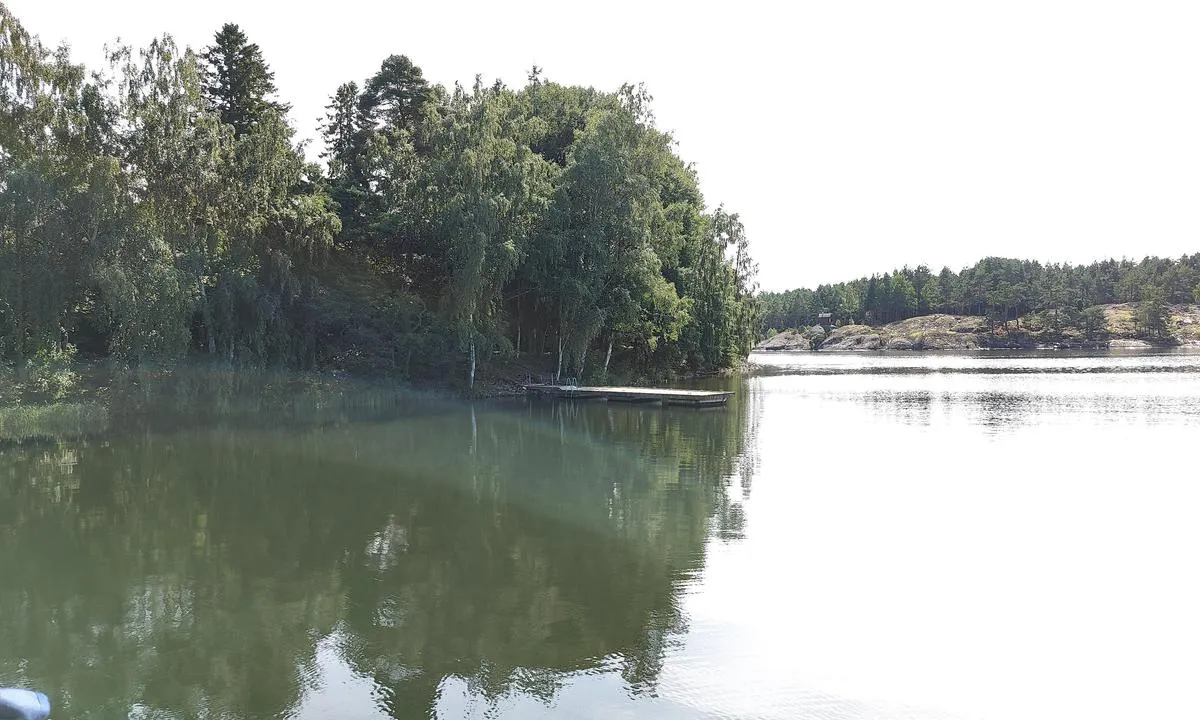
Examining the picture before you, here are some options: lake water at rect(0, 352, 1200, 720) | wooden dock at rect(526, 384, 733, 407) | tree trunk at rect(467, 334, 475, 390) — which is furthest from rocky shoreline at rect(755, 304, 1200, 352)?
lake water at rect(0, 352, 1200, 720)

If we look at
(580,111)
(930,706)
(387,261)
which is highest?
(580,111)

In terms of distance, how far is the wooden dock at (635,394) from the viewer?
40688 mm

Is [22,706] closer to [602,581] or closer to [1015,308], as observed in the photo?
[602,581]

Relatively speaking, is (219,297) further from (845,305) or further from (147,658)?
(845,305)

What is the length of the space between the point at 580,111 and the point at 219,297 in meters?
27.0

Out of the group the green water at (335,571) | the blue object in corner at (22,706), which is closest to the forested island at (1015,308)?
the green water at (335,571)

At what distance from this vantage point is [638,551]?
1386 cm

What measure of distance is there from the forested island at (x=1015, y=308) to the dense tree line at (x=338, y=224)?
4316 inches

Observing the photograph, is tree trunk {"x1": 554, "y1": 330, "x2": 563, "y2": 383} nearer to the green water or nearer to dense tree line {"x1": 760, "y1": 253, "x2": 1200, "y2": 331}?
the green water

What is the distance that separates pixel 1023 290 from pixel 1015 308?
187 inches

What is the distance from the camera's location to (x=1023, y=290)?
6063 inches

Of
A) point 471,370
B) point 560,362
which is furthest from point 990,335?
point 471,370

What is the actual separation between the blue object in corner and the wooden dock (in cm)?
3473

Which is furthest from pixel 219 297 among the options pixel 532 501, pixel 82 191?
pixel 532 501
